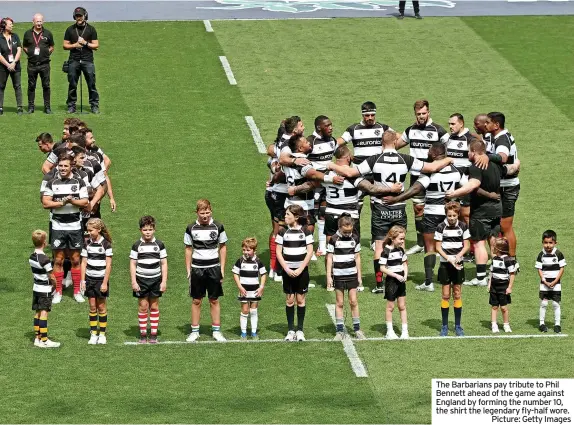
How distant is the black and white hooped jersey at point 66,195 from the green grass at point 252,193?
1287 millimetres

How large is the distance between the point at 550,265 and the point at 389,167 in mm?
2971

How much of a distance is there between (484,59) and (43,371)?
68.1 feet

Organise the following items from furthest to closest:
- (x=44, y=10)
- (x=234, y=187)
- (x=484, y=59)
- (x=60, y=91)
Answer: (x=44, y=10) < (x=484, y=59) < (x=60, y=91) < (x=234, y=187)

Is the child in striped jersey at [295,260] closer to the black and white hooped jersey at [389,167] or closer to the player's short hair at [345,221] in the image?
the player's short hair at [345,221]

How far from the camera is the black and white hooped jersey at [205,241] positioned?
20.5 meters

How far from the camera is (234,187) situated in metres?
28.3

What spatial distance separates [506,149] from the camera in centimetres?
2322

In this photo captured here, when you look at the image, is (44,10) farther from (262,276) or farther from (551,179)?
(262,276)

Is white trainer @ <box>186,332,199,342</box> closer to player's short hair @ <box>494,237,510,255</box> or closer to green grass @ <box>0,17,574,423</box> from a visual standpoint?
green grass @ <box>0,17,574,423</box>

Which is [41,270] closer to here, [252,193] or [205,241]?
[205,241]

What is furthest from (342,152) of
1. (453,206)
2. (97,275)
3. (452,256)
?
(97,275)

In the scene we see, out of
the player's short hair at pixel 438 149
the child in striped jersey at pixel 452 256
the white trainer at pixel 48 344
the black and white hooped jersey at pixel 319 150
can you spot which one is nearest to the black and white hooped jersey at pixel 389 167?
the player's short hair at pixel 438 149

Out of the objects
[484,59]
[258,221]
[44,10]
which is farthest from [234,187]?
[44,10]

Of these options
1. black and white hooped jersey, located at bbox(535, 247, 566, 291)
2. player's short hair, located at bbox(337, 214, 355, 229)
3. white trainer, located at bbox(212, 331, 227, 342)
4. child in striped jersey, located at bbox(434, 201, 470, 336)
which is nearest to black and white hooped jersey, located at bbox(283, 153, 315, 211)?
player's short hair, located at bbox(337, 214, 355, 229)
